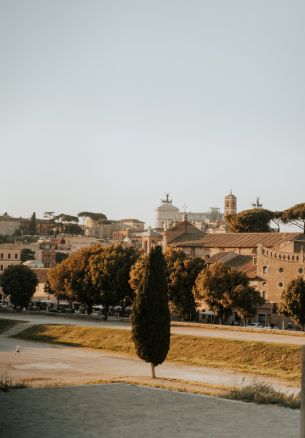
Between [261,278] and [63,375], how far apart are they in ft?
135

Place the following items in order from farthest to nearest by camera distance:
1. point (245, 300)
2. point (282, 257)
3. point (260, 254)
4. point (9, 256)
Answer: point (9, 256) < point (260, 254) < point (282, 257) < point (245, 300)

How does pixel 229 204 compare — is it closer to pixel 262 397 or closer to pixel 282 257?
pixel 282 257

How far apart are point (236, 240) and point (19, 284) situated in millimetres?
26181

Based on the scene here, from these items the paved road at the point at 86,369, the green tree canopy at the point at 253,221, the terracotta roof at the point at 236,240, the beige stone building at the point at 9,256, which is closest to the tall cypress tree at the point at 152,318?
the paved road at the point at 86,369

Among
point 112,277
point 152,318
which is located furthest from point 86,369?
point 112,277

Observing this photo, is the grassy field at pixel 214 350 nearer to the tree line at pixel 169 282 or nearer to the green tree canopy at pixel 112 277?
the tree line at pixel 169 282

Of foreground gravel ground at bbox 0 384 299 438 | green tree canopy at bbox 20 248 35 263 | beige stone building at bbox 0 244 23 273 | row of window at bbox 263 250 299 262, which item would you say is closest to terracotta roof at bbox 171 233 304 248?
row of window at bbox 263 250 299 262

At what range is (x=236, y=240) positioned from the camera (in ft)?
321

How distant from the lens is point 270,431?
23875 millimetres

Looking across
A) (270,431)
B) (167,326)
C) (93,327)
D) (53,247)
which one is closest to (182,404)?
(270,431)

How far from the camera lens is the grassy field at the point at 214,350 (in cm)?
4794

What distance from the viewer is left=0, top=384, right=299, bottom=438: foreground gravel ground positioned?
914 inches

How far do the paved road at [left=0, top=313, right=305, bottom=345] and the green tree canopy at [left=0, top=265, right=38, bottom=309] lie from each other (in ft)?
28.4

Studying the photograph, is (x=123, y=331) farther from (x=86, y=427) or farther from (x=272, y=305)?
(x=86, y=427)
